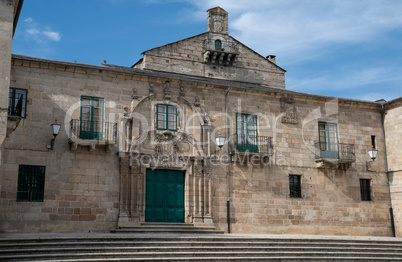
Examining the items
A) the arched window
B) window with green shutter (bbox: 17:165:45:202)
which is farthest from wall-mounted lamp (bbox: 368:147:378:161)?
window with green shutter (bbox: 17:165:45:202)

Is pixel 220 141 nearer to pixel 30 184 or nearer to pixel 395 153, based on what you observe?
pixel 30 184

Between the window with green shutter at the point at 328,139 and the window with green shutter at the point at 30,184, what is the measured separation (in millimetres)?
12094

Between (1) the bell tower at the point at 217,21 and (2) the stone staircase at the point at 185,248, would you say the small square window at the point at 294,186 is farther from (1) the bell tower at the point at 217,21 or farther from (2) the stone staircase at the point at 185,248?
(1) the bell tower at the point at 217,21

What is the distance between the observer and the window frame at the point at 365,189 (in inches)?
891

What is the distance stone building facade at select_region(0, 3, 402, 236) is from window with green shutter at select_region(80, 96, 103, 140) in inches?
1.5

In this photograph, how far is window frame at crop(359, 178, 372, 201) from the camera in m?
22.6

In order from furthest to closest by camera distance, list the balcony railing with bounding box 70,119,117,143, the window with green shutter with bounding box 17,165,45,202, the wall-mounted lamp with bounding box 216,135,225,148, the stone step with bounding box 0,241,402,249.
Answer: the wall-mounted lamp with bounding box 216,135,225,148
the balcony railing with bounding box 70,119,117,143
the window with green shutter with bounding box 17,165,45,202
the stone step with bounding box 0,241,402,249

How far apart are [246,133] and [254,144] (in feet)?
1.91

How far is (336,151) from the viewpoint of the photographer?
73.0ft

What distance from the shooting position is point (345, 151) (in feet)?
73.8

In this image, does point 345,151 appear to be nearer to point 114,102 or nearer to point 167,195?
point 167,195

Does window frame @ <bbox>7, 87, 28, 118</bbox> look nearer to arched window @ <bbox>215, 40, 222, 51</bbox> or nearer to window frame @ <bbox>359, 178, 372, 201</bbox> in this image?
window frame @ <bbox>359, 178, 372, 201</bbox>

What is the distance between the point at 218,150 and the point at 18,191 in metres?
7.95

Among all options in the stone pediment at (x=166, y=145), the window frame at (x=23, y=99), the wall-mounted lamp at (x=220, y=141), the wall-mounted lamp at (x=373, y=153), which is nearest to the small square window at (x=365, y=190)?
the wall-mounted lamp at (x=373, y=153)
